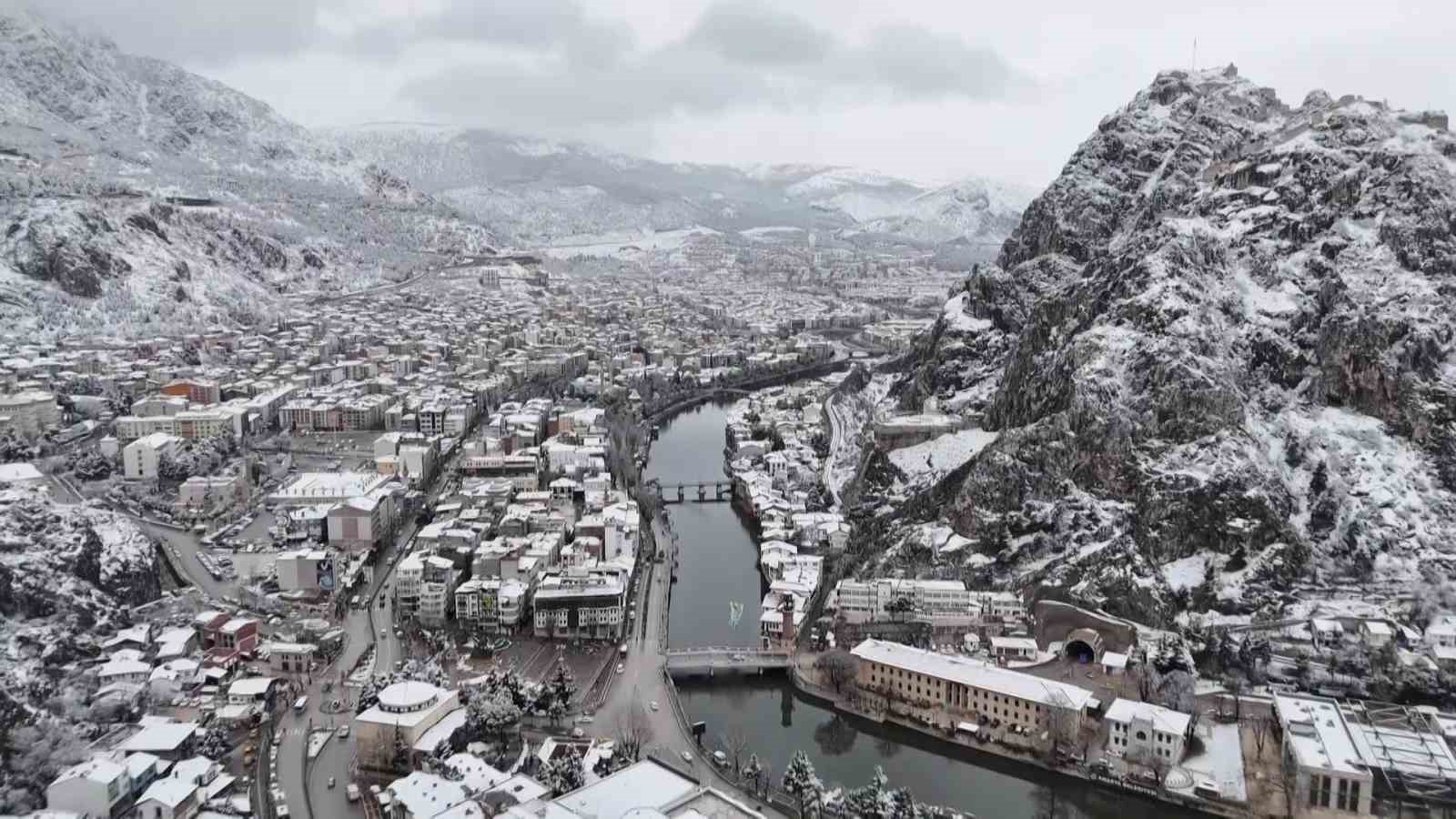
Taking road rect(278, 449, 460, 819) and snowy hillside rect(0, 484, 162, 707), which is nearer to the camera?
road rect(278, 449, 460, 819)

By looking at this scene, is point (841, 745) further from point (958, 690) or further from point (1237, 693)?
point (1237, 693)

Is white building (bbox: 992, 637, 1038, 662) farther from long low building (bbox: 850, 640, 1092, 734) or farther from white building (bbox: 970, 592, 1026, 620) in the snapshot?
white building (bbox: 970, 592, 1026, 620)

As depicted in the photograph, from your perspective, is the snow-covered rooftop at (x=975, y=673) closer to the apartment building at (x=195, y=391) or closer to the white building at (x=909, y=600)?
the white building at (x=909, y=600)

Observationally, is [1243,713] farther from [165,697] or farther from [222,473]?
[222,473]

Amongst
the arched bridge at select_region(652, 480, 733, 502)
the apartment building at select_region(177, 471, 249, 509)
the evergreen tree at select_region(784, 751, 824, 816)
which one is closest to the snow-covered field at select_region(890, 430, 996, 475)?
the arched bridge at select_region(652, 480, 733, 502)

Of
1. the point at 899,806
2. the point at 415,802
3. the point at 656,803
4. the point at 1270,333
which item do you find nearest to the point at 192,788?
the point at 415,802

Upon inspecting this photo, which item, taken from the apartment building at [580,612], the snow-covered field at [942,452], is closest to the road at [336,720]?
the apartment building at [580,612]
